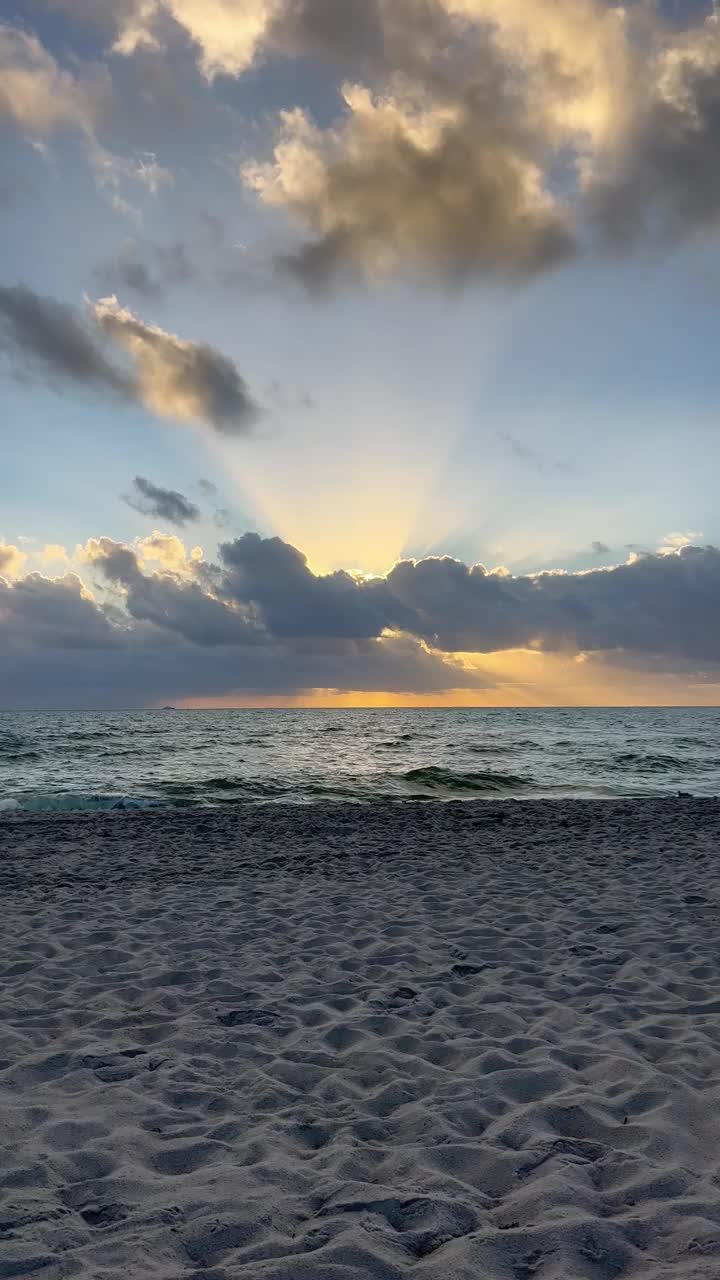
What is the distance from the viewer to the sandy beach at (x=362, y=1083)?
3438 mm

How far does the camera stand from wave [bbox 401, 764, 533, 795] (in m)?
27.7

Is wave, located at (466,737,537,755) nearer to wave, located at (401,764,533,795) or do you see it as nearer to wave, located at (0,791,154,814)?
wave, located at (401,764,533,795)

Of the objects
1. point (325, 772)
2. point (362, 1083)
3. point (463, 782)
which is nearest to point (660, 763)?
point (463, 782)

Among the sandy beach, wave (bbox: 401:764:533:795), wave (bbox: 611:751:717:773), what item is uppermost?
the sandy beach

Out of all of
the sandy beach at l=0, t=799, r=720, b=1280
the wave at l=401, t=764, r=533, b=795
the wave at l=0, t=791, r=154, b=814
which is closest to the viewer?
the sandy beach at l=0, t=799, r=720, b=1280

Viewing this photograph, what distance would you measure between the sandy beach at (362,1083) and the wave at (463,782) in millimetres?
16762

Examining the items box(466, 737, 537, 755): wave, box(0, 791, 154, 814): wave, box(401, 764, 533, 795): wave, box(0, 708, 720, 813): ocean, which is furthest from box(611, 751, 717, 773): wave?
box(0, 791, 154, 814): wave

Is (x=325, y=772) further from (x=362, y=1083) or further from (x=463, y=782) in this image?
(x=362, y=1083)

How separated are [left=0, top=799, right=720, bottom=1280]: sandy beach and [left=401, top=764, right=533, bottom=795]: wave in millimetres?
16762

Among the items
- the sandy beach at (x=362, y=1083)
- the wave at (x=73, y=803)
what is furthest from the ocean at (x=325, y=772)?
the sandy beach at (x=362, y=1083)

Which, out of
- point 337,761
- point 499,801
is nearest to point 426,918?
point 499,801

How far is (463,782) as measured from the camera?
94.9 feet

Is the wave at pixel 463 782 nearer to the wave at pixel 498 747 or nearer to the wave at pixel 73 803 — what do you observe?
the wave at pixel 73 803

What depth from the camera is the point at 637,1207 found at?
3.66 meters
